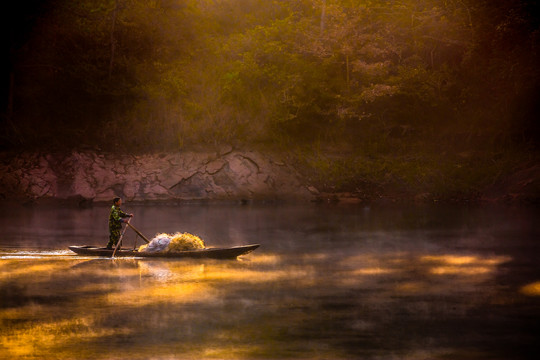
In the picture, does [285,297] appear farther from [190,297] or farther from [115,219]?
[115,219]

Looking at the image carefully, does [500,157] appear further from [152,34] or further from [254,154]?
[152,34]

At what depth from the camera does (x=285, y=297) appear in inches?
560

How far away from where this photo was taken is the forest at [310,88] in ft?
141

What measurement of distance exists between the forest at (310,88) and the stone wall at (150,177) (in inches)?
43.3

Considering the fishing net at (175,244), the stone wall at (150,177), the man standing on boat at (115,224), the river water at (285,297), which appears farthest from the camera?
the stone wall at (150,177)

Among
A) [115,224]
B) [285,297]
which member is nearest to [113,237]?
[115,224]

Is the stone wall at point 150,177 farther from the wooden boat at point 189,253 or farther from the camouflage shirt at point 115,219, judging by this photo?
the wooden boat at point 189,253

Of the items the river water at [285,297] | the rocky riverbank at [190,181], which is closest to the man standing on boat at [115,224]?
the river water at [285,297]

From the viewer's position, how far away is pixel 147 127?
44.1m

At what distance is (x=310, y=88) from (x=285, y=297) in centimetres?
3075

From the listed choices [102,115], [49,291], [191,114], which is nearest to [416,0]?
[191,114]

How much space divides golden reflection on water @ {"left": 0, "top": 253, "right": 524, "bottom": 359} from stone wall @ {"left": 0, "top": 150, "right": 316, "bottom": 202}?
69.8ft

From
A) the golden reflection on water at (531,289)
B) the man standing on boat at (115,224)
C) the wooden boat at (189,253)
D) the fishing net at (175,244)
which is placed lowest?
the golden reflection on water at (531,289)

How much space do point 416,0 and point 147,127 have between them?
16.4 metres
